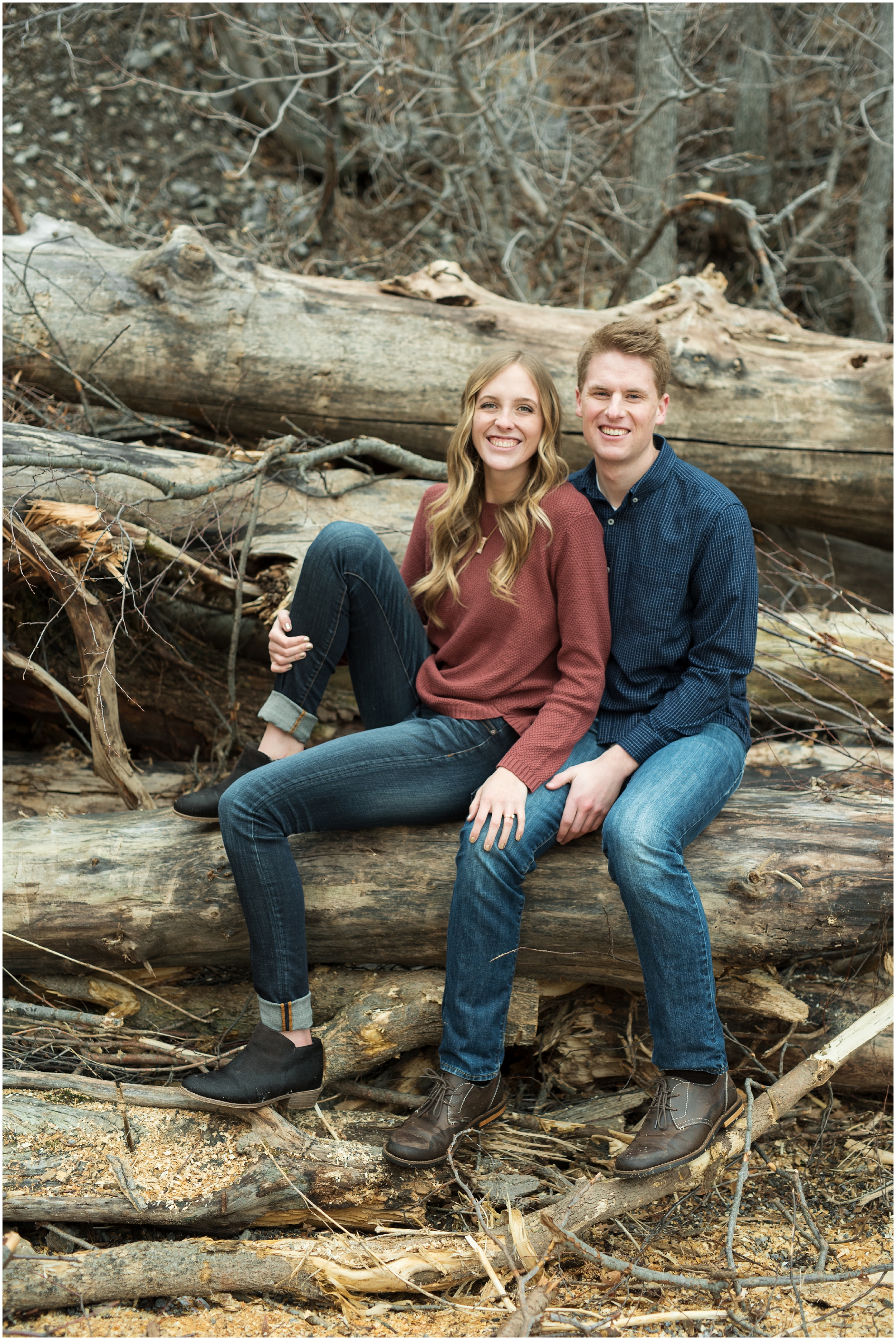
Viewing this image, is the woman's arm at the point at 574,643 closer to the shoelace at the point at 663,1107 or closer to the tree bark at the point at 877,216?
the shoelace at the point at 663,1107

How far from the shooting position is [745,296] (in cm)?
750

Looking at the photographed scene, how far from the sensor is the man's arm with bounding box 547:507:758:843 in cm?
265

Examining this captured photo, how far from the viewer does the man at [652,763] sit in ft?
7.89

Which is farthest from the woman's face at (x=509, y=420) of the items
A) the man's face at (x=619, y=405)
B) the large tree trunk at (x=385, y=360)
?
the large tree trunk at (x=385, y=360)

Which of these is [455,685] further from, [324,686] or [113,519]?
[113,519]

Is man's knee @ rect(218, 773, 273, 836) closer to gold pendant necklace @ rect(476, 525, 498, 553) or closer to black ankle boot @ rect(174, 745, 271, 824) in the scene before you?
black ankle boot @ rect(174, 745, 271, 824)

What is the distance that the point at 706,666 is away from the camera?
271 centimetres

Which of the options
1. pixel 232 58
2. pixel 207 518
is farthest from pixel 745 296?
pixel 207 518

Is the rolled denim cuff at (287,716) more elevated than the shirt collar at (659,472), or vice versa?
the shirt collar at (659,472)

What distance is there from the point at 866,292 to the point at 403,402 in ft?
13.0

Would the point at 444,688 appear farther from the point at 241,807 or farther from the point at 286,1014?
the point at 286,1014

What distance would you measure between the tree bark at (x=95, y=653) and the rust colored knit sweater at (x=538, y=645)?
1163 millimetres

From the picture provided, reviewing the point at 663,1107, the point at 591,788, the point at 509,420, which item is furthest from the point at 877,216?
the point at 663,1107

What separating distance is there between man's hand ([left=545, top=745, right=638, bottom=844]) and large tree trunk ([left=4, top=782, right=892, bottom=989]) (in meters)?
0.21
